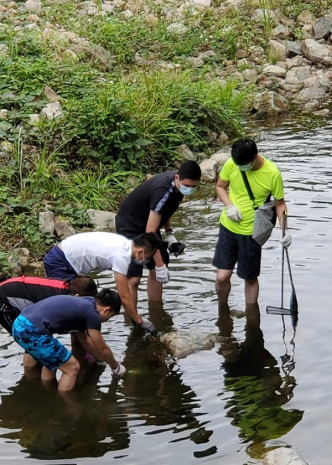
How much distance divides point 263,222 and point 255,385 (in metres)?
1.53

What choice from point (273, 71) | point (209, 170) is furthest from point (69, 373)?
point (273, 71)

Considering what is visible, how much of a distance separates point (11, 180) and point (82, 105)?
191 centimetres

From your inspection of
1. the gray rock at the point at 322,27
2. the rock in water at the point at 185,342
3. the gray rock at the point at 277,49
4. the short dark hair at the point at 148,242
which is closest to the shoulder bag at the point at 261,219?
the rock in water at the point at 185,342

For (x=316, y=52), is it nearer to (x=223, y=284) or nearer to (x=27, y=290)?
(x=223, y=284)

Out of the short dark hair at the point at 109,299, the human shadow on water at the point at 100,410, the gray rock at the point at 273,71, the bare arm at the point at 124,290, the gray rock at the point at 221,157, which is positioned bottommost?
the gray rock at the point at 221,157

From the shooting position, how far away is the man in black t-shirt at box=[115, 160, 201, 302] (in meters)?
7.66

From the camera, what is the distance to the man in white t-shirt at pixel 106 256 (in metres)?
7.15

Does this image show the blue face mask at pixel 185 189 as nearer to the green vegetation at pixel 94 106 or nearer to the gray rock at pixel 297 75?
the green vegetation at pixel 94 106

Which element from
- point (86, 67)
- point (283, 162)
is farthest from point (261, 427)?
point (86, 67)

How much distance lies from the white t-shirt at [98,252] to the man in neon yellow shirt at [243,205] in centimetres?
120

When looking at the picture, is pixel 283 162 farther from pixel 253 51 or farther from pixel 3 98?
pixel 253 51

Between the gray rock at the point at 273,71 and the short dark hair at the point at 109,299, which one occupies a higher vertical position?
the short dark hair at the point at 109,299

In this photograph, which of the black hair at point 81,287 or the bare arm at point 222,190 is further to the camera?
the bare arm at point 222,190

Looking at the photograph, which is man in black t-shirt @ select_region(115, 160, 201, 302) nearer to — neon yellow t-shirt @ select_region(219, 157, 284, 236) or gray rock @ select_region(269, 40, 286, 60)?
neon yellow t-shirt @ select_region(219, 157, 284, 236)
